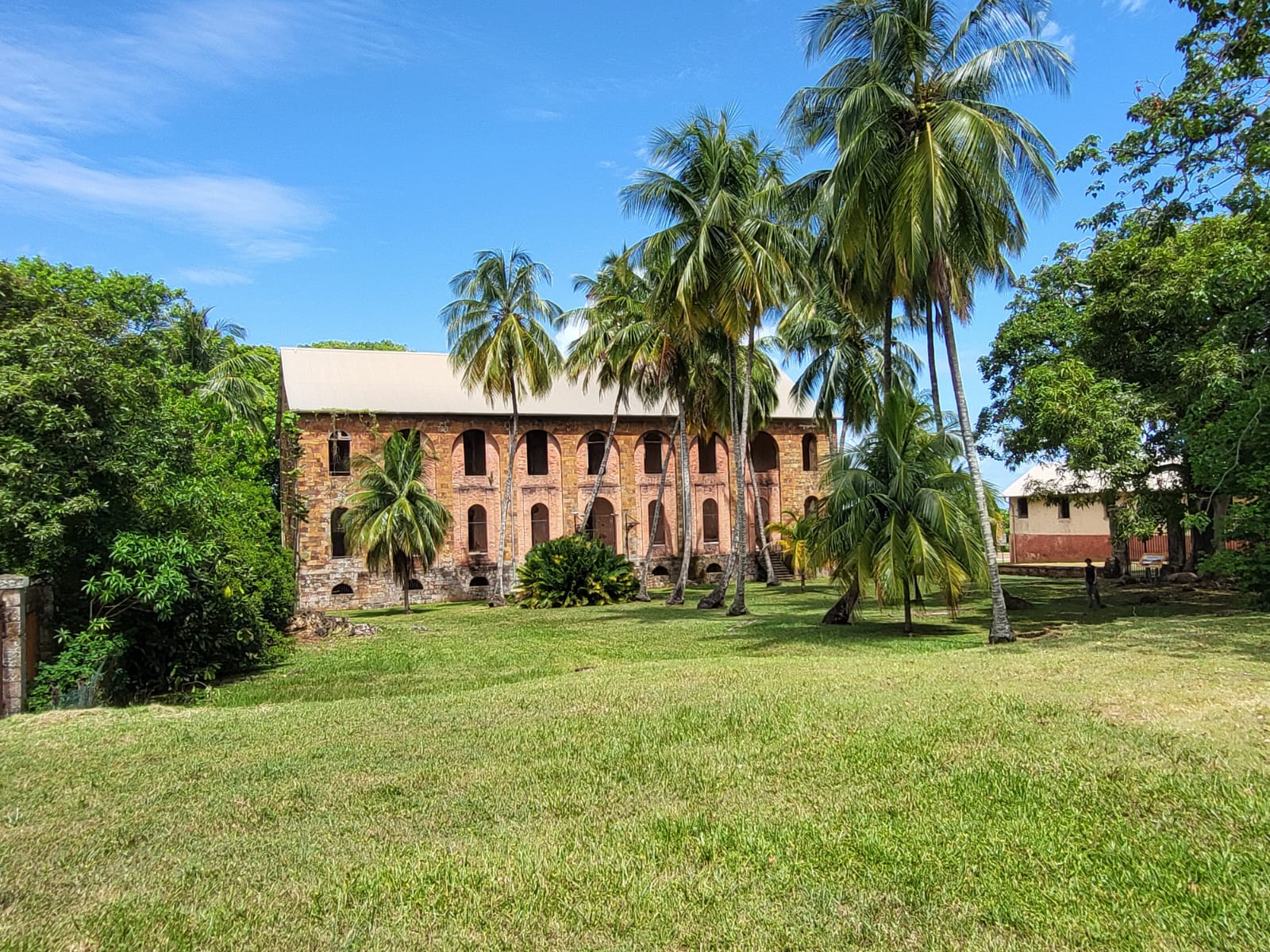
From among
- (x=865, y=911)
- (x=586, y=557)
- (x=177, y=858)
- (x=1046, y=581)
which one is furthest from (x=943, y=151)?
(x=1046, y=581)

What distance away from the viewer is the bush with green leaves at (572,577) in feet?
94.7

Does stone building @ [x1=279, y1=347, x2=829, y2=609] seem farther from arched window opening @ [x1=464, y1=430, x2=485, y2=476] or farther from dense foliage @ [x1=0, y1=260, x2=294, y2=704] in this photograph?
dense foliage @ [x1=0, y1=260, x2=294, y2=704]

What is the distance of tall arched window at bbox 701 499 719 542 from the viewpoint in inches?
1585

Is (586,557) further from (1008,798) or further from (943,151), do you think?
(1008,798)

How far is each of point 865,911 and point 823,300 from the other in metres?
26.8

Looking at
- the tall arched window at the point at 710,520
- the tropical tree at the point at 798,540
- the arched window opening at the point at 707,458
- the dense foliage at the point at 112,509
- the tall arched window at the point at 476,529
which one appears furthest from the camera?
the arched window opening at the point at 707,458

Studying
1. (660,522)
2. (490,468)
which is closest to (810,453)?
(660,522)

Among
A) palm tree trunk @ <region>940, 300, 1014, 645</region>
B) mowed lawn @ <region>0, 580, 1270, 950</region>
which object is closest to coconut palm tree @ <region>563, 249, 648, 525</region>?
palm tree trunk @ <region>940, 300, 1014, 645</region>

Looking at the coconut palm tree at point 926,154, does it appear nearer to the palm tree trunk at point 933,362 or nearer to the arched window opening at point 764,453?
the palm tree trunk at point 933,362

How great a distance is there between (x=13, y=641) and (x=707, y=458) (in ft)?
109

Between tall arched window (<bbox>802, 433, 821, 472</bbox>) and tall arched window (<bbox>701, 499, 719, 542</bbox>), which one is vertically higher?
tall arched window (<bbox>802, 433, 821, 472</bbox>)

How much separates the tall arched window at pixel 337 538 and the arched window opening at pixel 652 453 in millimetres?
12982

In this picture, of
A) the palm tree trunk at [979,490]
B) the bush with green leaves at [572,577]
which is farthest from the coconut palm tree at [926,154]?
the bush with green leaves at [572,577]

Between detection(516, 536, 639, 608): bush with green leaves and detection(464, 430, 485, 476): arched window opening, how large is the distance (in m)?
7.22
